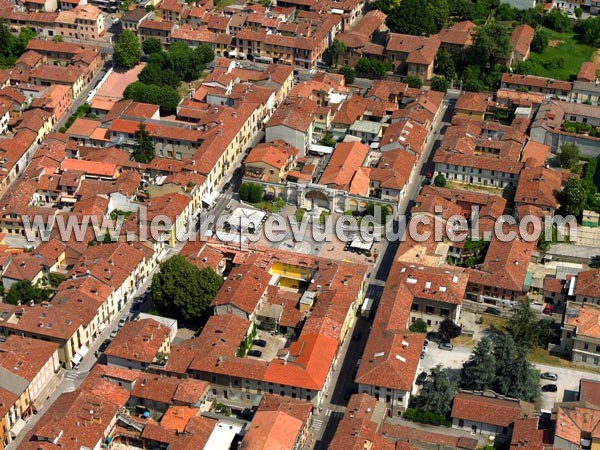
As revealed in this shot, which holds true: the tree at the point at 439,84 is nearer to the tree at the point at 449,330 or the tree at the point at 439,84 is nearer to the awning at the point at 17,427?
the tree at the point at 449,330

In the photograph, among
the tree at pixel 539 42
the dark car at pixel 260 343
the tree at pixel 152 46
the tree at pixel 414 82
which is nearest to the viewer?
the dark car at pixel 260 343

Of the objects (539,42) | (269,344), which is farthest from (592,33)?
(269,344)

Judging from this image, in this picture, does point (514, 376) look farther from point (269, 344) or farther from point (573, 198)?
point (573, 198)

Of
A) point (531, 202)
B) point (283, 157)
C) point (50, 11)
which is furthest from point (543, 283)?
point (50, 11)

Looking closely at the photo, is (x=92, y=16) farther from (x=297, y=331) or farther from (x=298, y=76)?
(x=297, y=331)

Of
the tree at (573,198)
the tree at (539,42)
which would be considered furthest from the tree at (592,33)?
the tree at (573,198)

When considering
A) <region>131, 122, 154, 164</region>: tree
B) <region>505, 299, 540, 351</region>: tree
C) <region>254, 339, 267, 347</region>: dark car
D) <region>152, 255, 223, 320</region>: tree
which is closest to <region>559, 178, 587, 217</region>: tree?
<region>505, 299, 540, 351</region>: tree

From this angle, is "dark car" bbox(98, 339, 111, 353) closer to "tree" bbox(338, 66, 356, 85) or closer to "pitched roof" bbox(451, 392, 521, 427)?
"pitched roof" bbox(451, 392, 521, 427)
